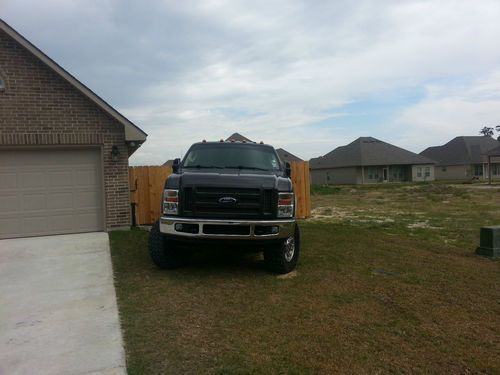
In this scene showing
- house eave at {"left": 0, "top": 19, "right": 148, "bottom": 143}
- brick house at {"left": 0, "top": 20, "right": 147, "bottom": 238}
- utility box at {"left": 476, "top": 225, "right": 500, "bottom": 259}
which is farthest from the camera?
brick house at {"left": 0, "top": 20, "right": 147, "bottom": 238}

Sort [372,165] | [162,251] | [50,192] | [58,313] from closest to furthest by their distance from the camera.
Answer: [58,313], [162,251], [50,192], [372,165]

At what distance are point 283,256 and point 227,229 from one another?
3.49ft

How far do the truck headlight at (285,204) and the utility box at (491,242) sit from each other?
424 centimetres

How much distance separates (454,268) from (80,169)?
8589mm

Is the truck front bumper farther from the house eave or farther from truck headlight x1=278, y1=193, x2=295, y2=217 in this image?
the house eave

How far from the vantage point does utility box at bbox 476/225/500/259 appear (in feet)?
27.4

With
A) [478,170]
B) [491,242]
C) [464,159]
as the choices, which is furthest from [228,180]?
[478,170]

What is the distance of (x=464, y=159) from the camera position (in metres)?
58.5

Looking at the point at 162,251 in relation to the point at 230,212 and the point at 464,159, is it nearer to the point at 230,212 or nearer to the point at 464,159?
the point at 230,212

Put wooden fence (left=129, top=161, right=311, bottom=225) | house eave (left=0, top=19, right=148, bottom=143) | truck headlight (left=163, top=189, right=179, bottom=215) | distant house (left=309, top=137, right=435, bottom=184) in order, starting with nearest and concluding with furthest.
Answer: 1. truck headlight (left=163, top=189, right=179, bottom=215)
2. house eave (left=0, top=19, right=148, bottom=143)
3. wooden fence (left=129, top=161, right=311, bottom=225)
4. distant house (left=309, top=137, right=435, bottom=184)

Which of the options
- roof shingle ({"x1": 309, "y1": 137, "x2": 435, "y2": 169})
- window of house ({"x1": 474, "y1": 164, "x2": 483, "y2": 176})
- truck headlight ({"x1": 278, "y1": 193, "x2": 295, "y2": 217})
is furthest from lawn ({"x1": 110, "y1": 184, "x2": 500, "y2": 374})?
window of house ({"x1": 474, "y1": 164, "x2": 483, "y2": 176})

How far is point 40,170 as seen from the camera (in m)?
10.7

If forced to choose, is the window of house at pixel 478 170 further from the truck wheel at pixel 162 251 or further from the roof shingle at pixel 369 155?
the truck wheel at pixel 162 251

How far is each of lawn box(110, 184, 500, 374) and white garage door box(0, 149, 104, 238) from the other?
2.67 metres
